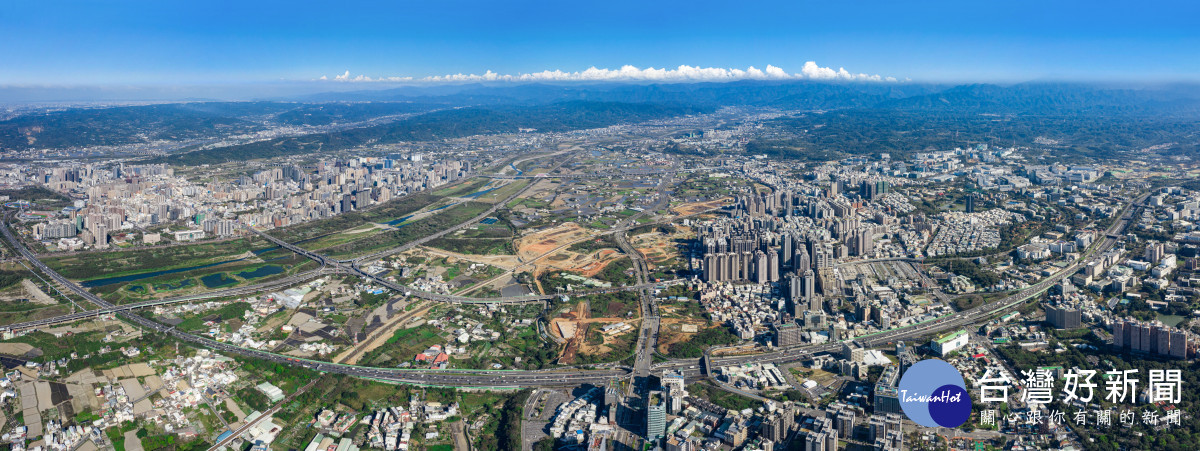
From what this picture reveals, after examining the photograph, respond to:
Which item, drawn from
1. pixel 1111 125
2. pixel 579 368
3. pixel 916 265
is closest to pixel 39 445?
pixel 579 368

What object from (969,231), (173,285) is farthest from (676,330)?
(969,231)

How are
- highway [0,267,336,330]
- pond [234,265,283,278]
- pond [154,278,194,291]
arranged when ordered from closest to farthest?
highway [0,267,336,330] → pond [154,278,194,291] → pond [234,265,283,278]

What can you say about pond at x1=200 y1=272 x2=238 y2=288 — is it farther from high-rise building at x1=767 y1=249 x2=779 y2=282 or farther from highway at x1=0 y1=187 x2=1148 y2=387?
high-rise building at x1=767 y1=249 x2=779 y2=282

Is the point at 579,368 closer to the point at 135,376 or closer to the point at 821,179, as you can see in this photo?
the point at 135,376

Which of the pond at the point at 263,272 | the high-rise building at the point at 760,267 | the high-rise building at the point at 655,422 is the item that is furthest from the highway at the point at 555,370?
the pond at the point at 263,272

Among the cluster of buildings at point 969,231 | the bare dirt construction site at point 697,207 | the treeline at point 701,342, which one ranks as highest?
the bare dirt construction site at point 697,207

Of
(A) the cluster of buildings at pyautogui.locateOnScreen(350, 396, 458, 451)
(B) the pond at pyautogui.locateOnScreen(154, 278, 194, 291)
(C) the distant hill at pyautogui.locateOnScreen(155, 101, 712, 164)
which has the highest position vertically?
(C) the distant hill at pyautogui.locateOnScreen(155, 101, 712, 164)

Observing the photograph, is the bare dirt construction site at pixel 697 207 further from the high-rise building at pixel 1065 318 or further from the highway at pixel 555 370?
the high-rise building at pixel 1065 318

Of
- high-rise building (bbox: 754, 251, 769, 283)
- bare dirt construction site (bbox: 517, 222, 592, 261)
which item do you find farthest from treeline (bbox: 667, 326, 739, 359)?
bare dirt construction site (bbox: 517, 222, 592, 261)

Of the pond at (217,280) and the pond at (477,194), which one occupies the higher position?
the pond at (477,194)
